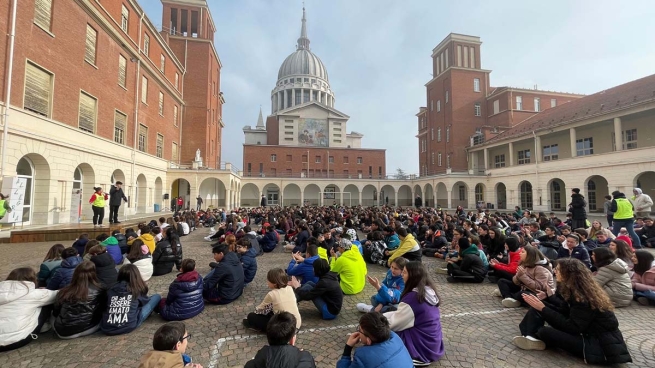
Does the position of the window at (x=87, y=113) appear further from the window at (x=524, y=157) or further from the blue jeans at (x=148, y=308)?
the window at (x=524, y=157)

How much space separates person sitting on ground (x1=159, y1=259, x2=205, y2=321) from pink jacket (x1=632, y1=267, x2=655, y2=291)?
7574 mm

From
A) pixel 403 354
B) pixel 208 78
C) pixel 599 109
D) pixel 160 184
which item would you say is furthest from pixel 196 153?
pixel 599 109

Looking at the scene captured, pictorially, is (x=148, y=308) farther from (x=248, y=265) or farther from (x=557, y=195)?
(x=557, y=195)

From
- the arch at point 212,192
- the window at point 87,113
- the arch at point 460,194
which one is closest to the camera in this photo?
the window at point 87,113

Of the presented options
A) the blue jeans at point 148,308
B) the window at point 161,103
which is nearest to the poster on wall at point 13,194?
the blue jeans at point 148,308

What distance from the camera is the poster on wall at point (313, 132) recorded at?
54.1 metres

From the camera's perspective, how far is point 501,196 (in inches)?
1377

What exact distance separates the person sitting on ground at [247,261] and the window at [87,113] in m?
15.3

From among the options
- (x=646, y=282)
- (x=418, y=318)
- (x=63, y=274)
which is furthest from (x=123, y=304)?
(x=646, y=282)

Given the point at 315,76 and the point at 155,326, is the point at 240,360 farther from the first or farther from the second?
the point at 315,76

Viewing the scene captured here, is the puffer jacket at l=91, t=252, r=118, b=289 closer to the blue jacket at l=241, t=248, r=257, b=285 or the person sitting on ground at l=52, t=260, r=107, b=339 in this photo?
the person sitting on ground at l=52, t=260, r=107, b=339

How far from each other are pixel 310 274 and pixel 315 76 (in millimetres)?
76028

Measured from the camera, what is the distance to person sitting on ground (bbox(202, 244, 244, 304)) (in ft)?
16.5

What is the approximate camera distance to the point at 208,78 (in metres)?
33.5
